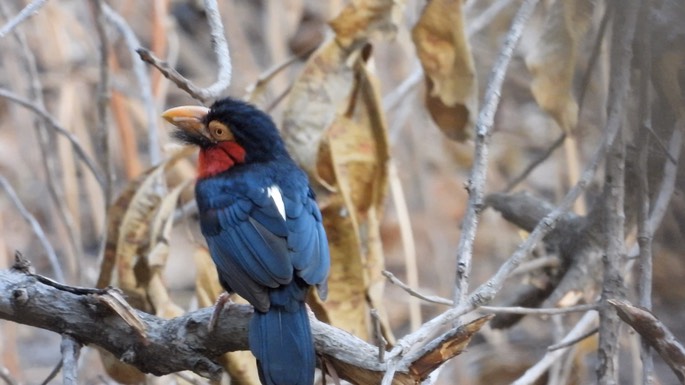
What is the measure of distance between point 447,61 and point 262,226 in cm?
112

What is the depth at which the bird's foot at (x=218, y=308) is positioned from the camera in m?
3.27

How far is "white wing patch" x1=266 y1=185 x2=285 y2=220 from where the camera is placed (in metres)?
3.84

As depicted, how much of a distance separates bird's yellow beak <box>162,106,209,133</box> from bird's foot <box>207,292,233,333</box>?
2.85 feet

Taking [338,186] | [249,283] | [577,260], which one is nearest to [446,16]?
[338,186]

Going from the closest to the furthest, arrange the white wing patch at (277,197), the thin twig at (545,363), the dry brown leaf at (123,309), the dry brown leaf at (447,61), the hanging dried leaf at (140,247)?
1. the dry brown leaf at (123,309)
2. the thin twig at (545,363)
3. the white wing patch at (277,197)
4. the hanging dried leaf at (140,247)
5. the dry brown leaf at (447,61)

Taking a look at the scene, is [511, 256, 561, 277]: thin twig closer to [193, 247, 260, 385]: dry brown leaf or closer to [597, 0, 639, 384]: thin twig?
[597, 0, 639, 384]: thin twig

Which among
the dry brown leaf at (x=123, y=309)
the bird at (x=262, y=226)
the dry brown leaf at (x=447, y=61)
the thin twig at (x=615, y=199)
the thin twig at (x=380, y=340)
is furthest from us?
the dry brown leaf at (x=447, y=61)

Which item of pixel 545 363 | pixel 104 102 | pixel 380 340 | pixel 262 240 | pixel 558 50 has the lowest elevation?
pixel 380 340

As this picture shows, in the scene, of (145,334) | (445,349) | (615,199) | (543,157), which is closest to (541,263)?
(543,157)

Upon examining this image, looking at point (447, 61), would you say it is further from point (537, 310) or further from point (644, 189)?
point (537, 310)

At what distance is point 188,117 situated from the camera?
13.9ft

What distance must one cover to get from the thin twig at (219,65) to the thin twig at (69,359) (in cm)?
82

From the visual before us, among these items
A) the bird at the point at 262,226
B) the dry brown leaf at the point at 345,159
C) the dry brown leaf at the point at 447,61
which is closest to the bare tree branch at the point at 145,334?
the bird at the point at 262,226

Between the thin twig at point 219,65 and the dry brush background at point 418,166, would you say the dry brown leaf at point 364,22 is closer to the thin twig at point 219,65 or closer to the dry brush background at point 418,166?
the dry brush background at point 418,166
